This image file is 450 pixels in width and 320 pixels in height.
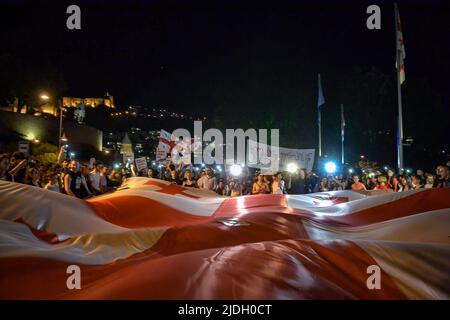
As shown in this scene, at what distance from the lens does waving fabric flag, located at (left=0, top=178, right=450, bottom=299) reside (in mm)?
2074

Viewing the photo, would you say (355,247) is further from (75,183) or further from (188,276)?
(75,183)

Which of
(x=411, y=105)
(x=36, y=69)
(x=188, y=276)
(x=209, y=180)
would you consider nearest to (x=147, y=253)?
(x=188, y=276)

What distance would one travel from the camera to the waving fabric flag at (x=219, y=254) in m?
2.07

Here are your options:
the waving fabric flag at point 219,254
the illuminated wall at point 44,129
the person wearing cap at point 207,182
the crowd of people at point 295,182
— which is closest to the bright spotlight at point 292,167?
the crowd of people at point 295,182

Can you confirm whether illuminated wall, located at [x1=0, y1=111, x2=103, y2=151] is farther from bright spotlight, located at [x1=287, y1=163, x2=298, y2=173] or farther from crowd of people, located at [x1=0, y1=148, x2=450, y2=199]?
bright spotlight, located at [x1=287, y1=163, x2=298, y2=173]

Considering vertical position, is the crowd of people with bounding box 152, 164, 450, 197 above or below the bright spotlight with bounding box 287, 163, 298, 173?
below

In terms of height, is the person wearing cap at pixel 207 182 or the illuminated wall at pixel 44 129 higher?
the illuminated wall at pixel 44 129

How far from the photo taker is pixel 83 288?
234cm

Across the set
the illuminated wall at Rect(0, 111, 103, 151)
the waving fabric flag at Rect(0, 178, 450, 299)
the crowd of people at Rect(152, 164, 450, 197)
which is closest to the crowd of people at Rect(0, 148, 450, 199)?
the crowd of people at Rect(152, 164, 450, 197)

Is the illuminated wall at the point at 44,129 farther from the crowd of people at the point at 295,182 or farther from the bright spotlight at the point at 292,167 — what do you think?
the bright spotlight at the point at 292,167

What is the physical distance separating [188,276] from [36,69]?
53.0 meters

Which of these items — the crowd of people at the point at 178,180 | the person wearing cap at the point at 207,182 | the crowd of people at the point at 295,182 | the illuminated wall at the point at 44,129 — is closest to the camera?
the crowd of people at the point at 178,180

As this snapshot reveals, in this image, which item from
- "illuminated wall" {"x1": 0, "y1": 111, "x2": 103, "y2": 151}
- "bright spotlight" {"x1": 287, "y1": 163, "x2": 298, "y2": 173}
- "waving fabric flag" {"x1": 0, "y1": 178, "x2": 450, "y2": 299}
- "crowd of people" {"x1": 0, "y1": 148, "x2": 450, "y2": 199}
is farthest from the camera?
"illuminated wall" {"x1": 0, "y1": 111, "x2": 103, "y2": 151}

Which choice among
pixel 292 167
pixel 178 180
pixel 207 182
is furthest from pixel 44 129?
pixel 207 182
